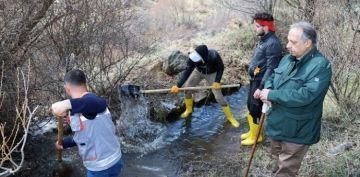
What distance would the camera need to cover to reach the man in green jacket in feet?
12.3

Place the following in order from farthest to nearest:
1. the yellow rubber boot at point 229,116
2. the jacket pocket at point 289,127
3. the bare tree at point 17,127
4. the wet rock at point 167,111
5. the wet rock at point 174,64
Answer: the wet rock at point 174,64, the wet rock at point 167,111, the yellow rubber boot at point 229,116, the jacket pocket at point 289,127, the bare tree at point 17,127

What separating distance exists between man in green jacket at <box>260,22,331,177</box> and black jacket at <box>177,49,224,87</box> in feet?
8.66

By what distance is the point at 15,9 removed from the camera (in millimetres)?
4996

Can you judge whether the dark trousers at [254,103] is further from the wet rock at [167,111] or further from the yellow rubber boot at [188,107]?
the wet rock at [167,111]

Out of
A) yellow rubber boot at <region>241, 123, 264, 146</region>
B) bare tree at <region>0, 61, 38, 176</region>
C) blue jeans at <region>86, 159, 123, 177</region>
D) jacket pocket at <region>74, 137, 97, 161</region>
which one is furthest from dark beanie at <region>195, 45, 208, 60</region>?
jacket pocket at <region>74, 137, 97, 161</region>

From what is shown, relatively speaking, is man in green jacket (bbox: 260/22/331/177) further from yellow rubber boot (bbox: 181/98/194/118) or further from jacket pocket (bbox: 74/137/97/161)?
yellow rubber boot (bbox: 181/98/194/118)

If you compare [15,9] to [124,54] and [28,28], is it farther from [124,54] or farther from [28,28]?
Result: [124,54]

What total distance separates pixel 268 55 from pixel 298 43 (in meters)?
1.77

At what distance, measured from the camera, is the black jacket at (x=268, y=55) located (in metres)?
5.51

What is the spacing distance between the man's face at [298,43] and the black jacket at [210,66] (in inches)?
119

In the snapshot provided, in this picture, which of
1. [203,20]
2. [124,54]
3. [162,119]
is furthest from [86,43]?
[203,20]

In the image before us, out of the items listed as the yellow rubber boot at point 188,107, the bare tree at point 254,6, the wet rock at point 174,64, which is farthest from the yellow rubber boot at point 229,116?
the bare tree at point 254,6

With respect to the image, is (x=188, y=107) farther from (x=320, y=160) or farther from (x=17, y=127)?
(x=17, y=127)

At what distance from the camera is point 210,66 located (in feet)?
22.8
